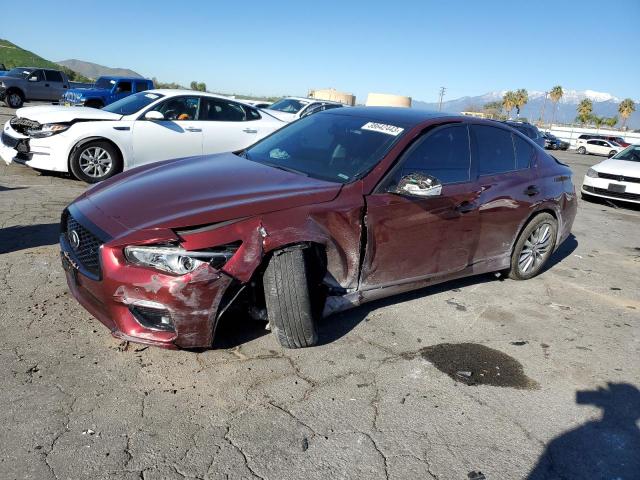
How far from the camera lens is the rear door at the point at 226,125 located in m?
8.42

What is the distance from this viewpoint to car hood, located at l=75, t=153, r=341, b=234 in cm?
298

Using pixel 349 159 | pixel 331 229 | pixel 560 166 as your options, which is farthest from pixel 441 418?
pixel 560 166

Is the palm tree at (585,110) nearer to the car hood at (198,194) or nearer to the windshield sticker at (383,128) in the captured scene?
the windshield sticker at (383,128)

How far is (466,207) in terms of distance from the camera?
410cm

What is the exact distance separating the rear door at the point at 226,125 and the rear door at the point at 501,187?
4.64 meters

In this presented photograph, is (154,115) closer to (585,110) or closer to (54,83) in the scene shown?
(54,83)

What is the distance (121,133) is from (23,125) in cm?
160

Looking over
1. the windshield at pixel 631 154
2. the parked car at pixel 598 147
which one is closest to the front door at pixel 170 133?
the windshield at pixel 631 154

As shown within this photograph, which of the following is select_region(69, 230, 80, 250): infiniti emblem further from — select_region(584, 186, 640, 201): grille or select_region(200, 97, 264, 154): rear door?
select_region(584, 186, 640, 201): grille

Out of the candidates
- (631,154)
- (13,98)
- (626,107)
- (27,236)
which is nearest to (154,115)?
(27,236)

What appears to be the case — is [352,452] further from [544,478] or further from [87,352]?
[87,352]

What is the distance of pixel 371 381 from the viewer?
3.12m

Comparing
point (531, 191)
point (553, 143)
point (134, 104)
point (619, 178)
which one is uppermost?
point (134, 104)

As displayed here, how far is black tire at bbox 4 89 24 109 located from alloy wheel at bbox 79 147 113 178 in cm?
1899
